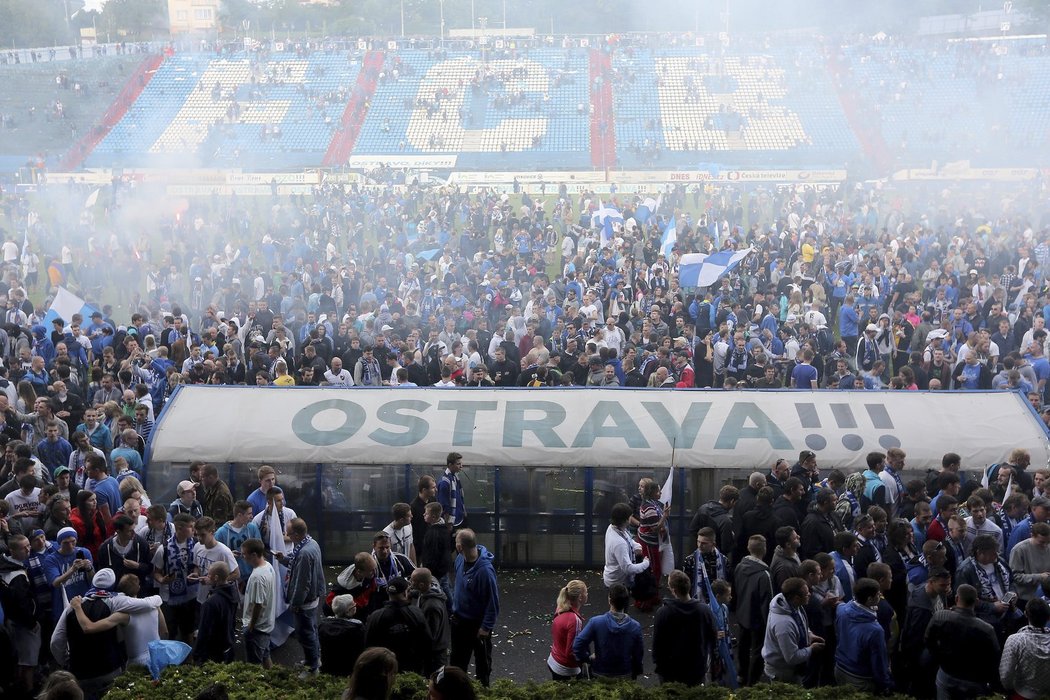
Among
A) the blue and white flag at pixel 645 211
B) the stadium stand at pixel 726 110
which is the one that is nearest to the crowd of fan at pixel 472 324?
the blue and white flag at pixel 645 211

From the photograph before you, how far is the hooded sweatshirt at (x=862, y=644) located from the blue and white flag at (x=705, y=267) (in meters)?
10.8

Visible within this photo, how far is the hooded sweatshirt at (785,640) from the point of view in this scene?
6.66m

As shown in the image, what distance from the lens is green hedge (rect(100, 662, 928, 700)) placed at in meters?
6.18

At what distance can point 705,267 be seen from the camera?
17.2 metres

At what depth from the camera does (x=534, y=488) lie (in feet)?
32.5

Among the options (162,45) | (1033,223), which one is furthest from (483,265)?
(162,45)

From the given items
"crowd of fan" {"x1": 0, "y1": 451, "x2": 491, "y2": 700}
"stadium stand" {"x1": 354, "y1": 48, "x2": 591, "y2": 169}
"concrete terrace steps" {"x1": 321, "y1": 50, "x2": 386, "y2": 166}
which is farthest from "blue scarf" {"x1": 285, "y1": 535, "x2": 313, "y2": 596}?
"concrete terrace steps" {"x1": 321, "y1": 50, "x2": 386, "y2": 166}

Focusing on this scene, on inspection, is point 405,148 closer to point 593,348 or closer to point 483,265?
point 483,265

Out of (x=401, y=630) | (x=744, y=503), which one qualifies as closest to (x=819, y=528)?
(x=744, y=503)

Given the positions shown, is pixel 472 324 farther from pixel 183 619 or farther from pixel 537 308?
A: pixel 183 619

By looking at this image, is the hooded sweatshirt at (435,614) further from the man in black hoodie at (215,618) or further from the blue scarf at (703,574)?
the blue scarf at (703,574)

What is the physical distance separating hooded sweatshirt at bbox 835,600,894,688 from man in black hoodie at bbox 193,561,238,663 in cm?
400

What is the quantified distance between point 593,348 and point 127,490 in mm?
6414

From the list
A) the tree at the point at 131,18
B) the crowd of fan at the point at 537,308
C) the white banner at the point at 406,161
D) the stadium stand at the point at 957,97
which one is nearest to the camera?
the crowd of fan at the point at 537,308
